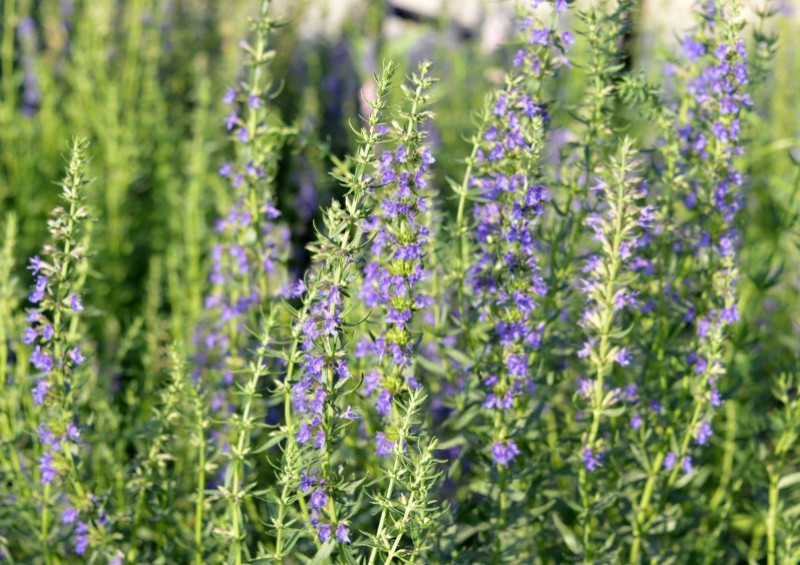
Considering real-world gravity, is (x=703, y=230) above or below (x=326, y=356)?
above

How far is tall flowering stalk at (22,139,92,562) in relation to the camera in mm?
2572

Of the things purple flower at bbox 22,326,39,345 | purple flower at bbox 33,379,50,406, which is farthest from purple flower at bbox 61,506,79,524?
purple flower at bbox 22,326,39,345

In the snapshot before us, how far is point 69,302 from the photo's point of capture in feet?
8.72

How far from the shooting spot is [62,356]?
2705 millimetres

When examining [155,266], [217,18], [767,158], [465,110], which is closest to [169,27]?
[217,18]

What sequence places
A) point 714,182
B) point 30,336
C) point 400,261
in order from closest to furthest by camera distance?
point 400,261 → point 30,336 → point 714,182

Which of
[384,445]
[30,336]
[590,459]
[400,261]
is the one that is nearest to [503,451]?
[590,459]

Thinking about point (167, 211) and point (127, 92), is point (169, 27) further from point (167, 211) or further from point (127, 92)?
point (167, 211)

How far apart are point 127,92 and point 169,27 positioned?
176 cm

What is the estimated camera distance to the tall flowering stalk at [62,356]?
2.57 metres

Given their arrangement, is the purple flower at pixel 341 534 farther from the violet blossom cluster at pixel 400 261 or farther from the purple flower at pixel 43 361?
the purple flower at pixel 43 361

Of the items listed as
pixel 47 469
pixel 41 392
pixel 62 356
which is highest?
pixel 62 356

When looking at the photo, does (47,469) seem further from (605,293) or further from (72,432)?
(605,293)

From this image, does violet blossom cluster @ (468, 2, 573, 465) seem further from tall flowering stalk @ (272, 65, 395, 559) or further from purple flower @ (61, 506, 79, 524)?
purple flower @ (61, 506, 79, 524)
